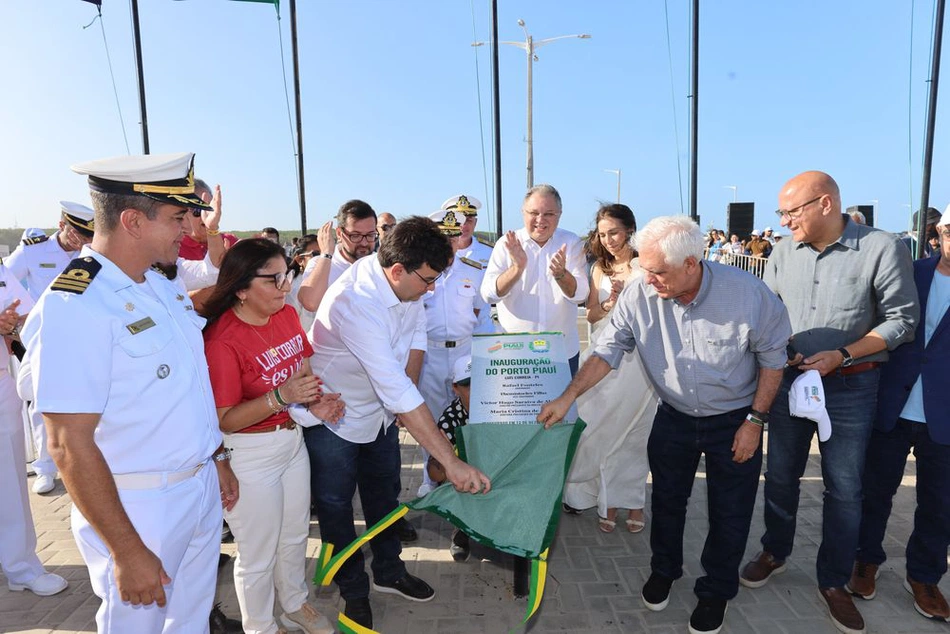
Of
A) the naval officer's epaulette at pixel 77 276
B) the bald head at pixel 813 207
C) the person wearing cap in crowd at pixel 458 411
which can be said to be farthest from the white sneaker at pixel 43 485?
the bald head at pixel 813 207

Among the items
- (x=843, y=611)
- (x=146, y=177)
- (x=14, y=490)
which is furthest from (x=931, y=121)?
(x=14, y=490)

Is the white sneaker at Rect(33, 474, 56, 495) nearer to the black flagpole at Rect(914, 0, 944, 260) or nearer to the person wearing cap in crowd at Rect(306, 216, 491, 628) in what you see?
the person wearing cap in crowd at Rect(306, 216, 491, 628)

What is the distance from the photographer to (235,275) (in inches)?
95.7

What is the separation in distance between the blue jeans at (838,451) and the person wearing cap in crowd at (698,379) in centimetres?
38

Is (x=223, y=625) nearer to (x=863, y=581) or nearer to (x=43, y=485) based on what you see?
(x=43, y=485)

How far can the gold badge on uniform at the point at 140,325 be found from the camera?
1.72 metres

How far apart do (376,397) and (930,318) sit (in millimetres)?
2978

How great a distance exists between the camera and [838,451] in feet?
9.70

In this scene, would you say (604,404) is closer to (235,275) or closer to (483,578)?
(483,578)

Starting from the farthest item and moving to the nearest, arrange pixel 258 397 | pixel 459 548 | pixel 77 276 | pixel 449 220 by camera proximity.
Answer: pixel 449 220 → pixel 459 548 → pixel 258 397 → pixel 77 276

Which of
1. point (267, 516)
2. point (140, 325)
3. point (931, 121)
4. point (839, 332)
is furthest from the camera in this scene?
point (931, 121)

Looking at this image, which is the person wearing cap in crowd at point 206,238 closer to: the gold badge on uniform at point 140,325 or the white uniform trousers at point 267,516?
the white uniform trousers at point 267,516

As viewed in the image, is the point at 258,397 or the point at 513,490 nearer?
the point at 258,397

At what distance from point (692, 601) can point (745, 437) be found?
3.74ft
